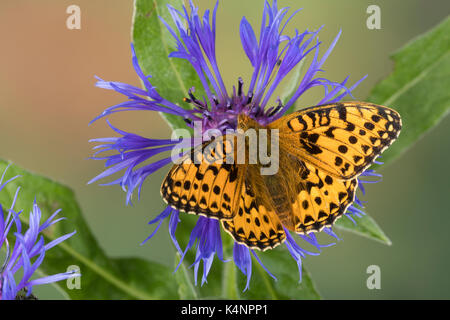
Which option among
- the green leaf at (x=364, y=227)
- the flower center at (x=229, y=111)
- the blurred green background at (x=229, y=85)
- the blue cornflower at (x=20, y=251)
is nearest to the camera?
the blue cornflower at (x=20, y=251)

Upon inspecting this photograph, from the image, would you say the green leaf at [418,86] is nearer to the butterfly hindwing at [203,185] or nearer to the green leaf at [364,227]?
the green leaf at [364,227]

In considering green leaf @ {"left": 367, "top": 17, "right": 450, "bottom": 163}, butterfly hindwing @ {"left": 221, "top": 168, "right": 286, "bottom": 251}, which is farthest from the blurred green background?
butterfly hindwing @ {"left": 221, "top": 168, "right": 286, "bottom": 251}

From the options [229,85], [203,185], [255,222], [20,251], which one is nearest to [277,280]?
[255,222]

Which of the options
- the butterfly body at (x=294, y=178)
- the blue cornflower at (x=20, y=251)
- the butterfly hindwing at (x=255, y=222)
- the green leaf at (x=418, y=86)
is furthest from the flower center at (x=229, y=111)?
the blue cornflower at (x=20, y=251)

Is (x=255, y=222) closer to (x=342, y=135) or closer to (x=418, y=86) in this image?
(x=342, y=135)

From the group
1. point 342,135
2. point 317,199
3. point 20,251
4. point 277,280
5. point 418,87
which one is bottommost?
point 277,280

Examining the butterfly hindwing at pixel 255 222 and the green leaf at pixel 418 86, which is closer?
the butterfly hindwing at pixel 255 222
